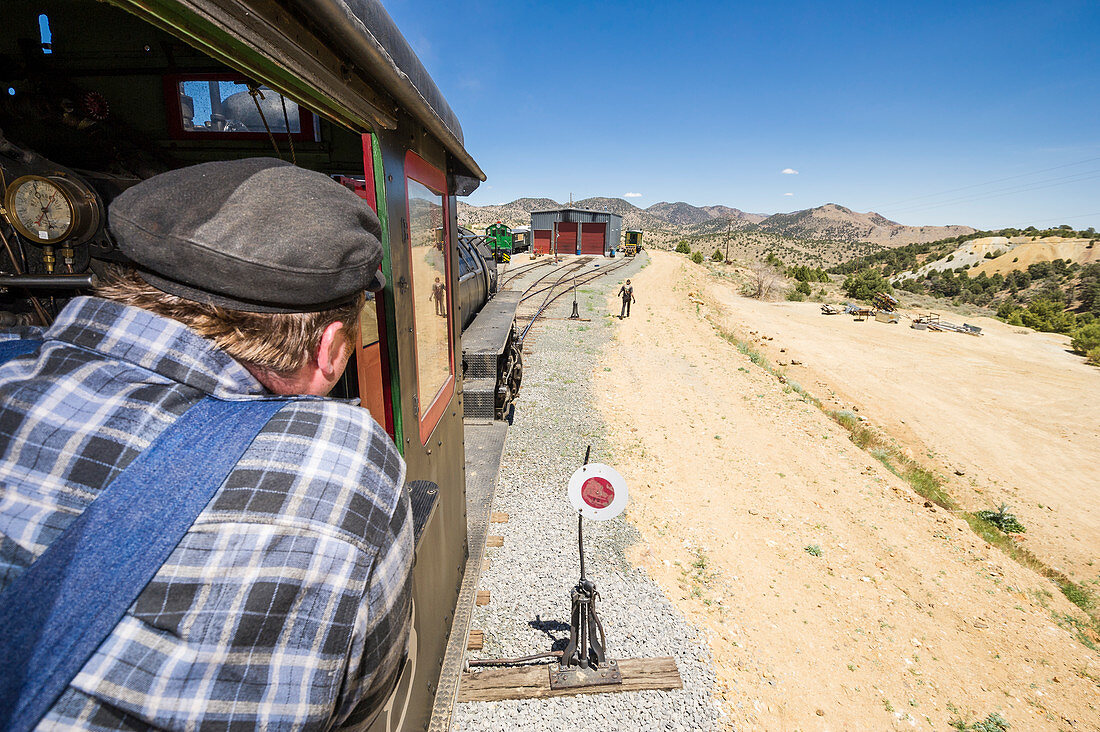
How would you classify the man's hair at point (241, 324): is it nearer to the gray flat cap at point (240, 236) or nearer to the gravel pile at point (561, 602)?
the gray flat cap at point (240, 236)

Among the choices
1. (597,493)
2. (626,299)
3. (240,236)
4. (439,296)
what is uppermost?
(240,236)

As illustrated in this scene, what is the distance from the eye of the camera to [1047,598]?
7.29 meters

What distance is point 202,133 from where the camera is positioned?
272cm

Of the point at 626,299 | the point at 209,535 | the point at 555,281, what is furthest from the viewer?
the point at 555,281

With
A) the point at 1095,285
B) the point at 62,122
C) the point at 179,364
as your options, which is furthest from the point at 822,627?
the point at 1095,285

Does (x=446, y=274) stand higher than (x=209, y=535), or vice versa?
(x=446, y=274)

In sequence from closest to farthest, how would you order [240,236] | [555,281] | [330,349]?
[240,236] → [330,349] → [555,281]

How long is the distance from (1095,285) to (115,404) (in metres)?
60.8

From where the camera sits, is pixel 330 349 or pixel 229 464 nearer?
pixel 229 464

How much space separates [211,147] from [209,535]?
9.16 ft

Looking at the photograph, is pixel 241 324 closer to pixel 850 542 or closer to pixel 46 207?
pixel 46 207

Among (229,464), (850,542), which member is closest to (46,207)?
(229,464)

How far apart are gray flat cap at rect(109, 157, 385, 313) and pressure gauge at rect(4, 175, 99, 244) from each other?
6.28ft

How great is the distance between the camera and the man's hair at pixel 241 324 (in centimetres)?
97
